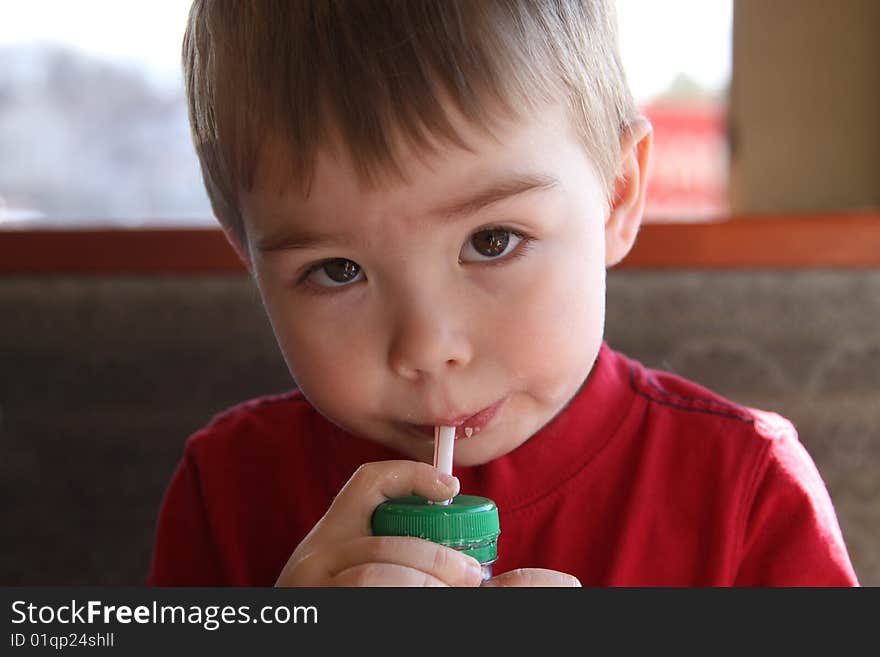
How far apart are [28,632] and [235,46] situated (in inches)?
17.1

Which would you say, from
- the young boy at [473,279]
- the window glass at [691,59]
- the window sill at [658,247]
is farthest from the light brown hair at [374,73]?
the window glass at [691,59]

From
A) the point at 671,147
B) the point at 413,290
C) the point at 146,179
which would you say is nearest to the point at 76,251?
the point at 146,179

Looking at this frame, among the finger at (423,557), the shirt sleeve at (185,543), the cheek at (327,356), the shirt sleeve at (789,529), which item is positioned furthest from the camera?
the shirt sleeve at (185,543)

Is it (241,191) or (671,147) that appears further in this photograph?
(671,147)

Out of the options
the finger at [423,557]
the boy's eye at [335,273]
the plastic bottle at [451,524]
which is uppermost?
the boy's eye at [335,273]

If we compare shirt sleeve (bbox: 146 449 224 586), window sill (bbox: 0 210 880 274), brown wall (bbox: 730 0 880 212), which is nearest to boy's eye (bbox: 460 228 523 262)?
shirt sleeve (bbox: 146 449 224 586)

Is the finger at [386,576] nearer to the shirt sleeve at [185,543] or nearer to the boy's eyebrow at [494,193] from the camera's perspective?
the boy's eyebrow at [494,193]

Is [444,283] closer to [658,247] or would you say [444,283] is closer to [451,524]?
[451,524]

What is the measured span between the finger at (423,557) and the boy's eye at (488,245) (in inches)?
8.0

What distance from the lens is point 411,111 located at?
2.18ft

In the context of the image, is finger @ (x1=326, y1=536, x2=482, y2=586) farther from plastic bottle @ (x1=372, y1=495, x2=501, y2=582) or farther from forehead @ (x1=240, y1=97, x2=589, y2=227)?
forehead @ (x1=240, y1=97, x2=589, y2=227)

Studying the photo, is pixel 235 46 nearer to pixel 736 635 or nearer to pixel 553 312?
pixel 553 312

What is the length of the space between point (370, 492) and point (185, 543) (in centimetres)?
38

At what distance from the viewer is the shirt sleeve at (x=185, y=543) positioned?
37.9 inches
